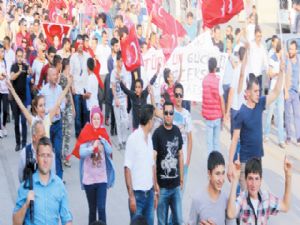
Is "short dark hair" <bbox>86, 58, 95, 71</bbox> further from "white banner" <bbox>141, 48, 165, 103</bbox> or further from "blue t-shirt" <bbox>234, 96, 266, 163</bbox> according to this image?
"blue t-shirt" <bbox>234, 96, 266, 163</bbox>

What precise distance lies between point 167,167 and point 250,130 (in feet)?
3.41

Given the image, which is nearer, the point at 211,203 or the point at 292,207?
the point at 211,203

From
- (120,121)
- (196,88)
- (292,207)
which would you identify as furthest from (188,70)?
(292,207)

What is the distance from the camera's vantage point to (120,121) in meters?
13.7

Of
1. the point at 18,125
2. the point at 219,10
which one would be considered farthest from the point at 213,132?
the point at 18,125

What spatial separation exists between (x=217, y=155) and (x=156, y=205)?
6.67 ft

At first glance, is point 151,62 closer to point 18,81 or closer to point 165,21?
point 165,21

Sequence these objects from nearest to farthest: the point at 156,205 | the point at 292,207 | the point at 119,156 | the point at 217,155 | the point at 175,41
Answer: the point at 217,155 → the point at 156,205 → the point at 292,207 → the point at 119,156 → the point at 175,41

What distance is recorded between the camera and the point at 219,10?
480 inches

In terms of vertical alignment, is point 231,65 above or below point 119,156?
above

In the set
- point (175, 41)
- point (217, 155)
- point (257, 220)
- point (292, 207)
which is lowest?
point (292, 207)

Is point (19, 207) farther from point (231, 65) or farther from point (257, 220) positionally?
point (231, 65)

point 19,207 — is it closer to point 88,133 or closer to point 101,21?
point 88,133

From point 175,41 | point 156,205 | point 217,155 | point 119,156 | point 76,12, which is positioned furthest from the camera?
point 76,12
